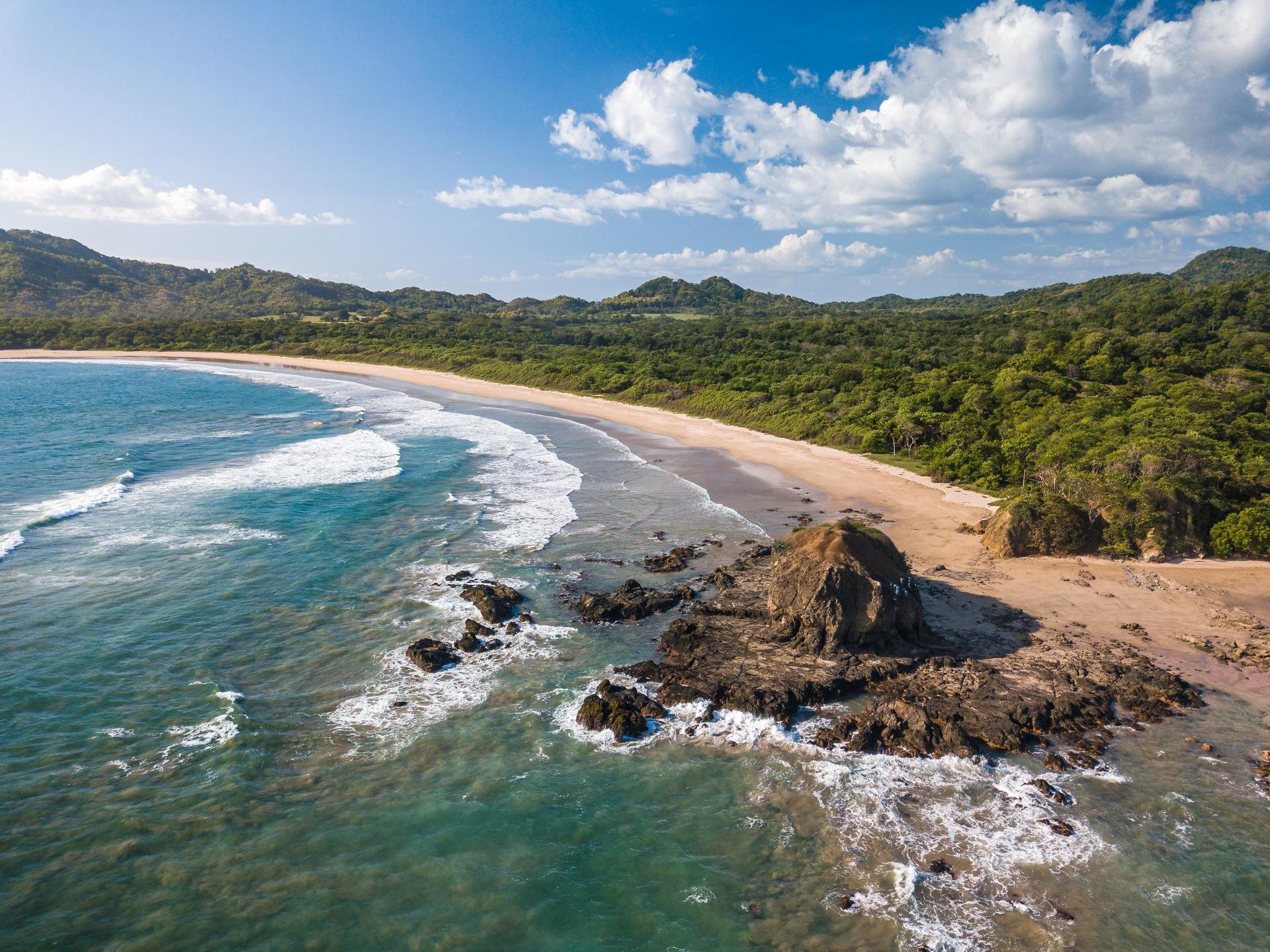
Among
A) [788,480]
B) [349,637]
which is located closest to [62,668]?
[349,637]

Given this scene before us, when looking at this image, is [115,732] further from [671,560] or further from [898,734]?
[898,734]

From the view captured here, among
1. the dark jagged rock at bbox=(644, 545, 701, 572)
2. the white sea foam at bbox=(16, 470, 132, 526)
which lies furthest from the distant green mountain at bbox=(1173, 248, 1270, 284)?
the white sea foam at bbox=(16, 470, 132, 526)

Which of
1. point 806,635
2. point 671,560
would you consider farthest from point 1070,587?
point 671,560

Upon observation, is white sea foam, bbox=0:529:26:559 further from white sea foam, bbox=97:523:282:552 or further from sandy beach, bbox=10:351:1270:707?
sandy beach, bbox=10:351:1270:707

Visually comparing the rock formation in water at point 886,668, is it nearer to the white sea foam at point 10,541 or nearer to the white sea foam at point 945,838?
the white sea foam at point 945,838

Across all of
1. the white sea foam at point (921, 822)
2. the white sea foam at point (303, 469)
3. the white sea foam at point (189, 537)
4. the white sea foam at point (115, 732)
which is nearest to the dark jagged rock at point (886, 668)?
the white sea foam at point (921, 822)

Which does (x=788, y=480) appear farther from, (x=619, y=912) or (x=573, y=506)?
(x=619, y=912)
